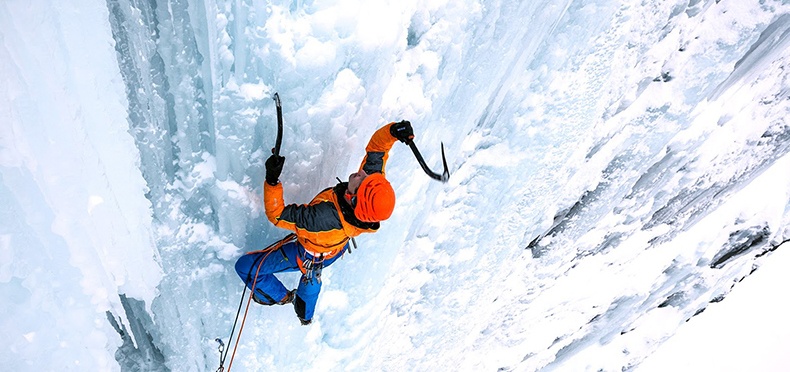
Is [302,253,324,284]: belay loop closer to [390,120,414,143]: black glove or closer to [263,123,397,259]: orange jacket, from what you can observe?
[263,123,397,259]: orange jacket

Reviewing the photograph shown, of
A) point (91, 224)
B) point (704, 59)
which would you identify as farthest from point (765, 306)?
point (91, 224)

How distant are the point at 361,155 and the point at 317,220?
1.57 ft

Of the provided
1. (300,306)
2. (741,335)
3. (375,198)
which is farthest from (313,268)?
(741,335)

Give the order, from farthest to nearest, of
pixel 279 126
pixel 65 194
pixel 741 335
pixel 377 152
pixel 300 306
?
pixel 741 335, pixel 300 306, pixel 377 152, pixel 279 126, pixel 65 194

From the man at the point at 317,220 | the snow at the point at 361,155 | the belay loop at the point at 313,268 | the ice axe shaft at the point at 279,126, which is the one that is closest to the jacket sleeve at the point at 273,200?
the man at the point at 317,220

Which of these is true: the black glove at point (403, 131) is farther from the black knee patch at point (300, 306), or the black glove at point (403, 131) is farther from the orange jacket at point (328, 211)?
the black knee patch at point (300, 306)

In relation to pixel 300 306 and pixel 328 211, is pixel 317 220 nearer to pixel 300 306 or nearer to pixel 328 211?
pixel 328 211

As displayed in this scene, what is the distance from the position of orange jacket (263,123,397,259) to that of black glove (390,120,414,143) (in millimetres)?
30

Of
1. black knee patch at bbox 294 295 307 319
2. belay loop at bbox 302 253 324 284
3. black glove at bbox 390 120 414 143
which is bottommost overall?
black knee patch at bbox 294 295 307 319

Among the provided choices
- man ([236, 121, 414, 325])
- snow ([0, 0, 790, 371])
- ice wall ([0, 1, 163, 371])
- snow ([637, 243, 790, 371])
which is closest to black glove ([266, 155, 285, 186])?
man ([236, 121, 414, 325])

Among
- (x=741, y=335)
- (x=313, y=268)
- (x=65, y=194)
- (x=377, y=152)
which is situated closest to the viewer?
(x=65, y=194)

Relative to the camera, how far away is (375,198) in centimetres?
186

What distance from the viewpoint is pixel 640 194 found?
3.92m

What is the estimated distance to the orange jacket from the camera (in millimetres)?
2010
